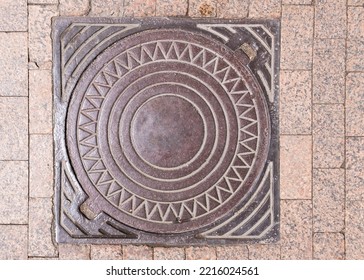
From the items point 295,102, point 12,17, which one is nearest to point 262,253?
point 295,102

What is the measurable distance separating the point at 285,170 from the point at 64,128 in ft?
3.91

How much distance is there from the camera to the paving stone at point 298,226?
8.13 ft

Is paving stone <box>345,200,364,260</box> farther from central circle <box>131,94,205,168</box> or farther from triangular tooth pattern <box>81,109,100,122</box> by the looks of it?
triangular tooth pattern <box>81,109,100,122</box>

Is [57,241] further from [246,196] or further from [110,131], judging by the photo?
[246,196]

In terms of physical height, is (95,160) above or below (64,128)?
below

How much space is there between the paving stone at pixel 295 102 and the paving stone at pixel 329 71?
49 mm

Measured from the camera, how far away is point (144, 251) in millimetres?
2473

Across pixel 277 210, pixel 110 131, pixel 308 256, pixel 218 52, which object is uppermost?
pixel 218 52

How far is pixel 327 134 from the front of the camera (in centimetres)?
248

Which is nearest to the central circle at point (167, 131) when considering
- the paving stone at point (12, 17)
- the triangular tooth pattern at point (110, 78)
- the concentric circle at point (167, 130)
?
the concentric circle at point (167, 130)

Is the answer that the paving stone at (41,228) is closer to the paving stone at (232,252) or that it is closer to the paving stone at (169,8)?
the paving stone at (232,252)

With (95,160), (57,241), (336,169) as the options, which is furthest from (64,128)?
(336,169)

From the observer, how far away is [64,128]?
8.01 feet

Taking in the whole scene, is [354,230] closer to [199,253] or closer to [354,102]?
[354,102]
